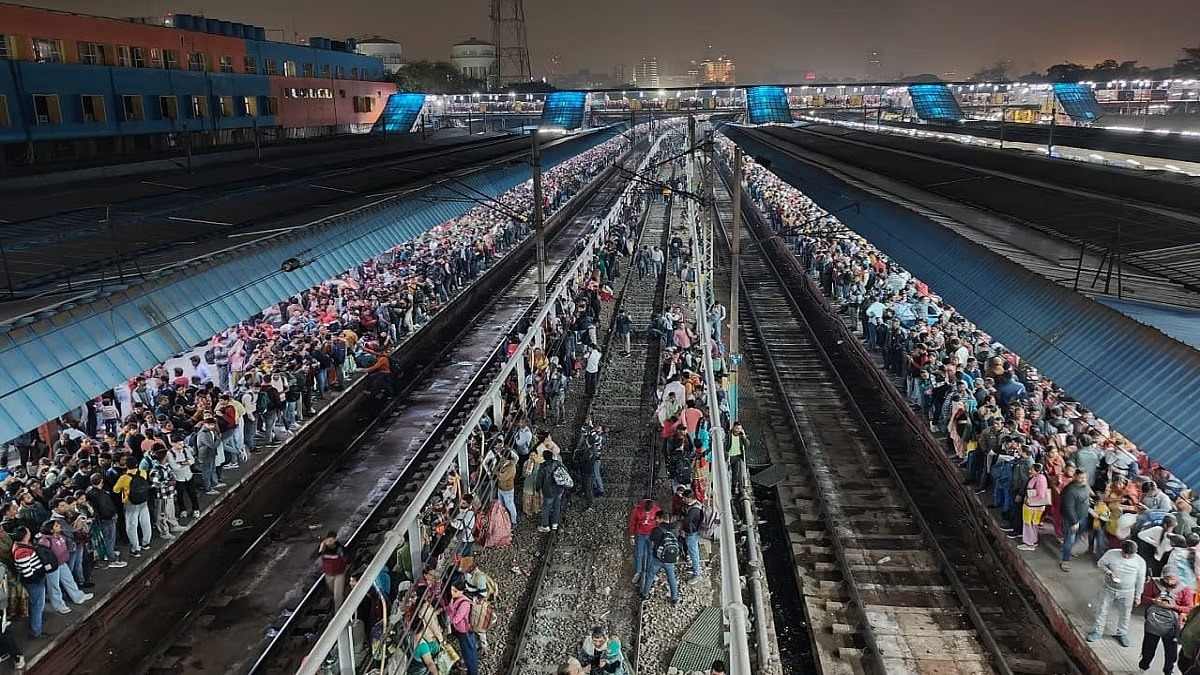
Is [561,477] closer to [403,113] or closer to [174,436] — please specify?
[174,436]

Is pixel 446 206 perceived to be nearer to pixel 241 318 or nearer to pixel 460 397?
pixel 460 397

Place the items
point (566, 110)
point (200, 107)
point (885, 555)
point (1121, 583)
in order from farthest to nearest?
point (566, 110), point (200, 107), point (885, 555), point (1121, 583)

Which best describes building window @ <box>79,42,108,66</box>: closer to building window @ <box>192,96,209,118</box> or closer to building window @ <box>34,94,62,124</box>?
building window @ <box>34,94,62,124</box>

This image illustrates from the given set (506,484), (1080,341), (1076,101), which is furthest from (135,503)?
(1076,101)

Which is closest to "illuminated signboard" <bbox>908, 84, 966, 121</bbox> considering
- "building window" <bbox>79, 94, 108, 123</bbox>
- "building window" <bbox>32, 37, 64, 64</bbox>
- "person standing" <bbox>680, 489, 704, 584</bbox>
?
"building window" <bbox>79, 94, 108, 123</bbox>

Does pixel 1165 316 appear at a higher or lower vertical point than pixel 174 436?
higher

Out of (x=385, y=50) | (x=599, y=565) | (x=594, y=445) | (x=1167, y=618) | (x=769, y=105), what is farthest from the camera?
(x=385, y=50)

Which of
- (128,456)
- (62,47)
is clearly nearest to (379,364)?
(128,456)
